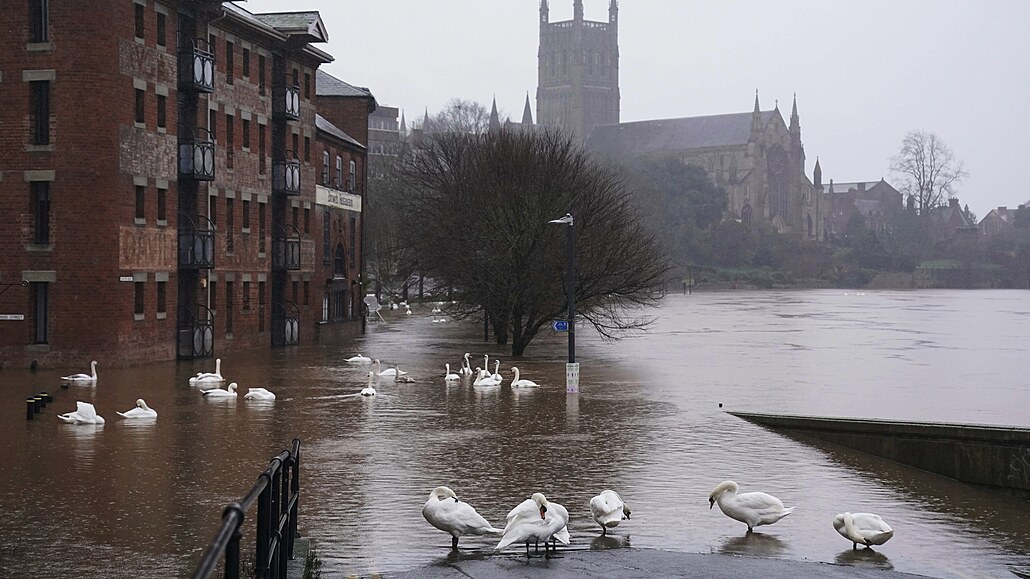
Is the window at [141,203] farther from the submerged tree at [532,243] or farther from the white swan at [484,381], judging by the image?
the submerged tree at [532,243]

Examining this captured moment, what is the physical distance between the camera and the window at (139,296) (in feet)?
128

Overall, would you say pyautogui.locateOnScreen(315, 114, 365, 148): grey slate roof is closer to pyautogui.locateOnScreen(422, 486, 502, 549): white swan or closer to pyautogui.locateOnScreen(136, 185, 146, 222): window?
pyautogui.locateOnScreen(136, 185, 146, 222): window

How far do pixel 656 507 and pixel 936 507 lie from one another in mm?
4103

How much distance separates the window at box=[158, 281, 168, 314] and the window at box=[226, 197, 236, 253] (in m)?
6.10

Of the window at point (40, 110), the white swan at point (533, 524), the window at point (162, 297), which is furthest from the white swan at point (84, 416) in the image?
the window at point (162, 297)

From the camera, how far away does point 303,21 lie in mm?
53625

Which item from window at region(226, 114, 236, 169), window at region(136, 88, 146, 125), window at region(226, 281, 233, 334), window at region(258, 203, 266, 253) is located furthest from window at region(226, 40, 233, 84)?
window at region(136, 88, 146, 125)

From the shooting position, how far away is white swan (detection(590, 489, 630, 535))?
14281 millimetres

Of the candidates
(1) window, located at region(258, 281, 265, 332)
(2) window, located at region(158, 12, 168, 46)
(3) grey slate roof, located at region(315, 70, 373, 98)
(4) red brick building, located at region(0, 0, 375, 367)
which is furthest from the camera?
(3) grey slate roof, located at region(315, 70, 373, 98)

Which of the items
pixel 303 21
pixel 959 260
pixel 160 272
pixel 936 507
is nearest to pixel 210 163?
pixel 160 272

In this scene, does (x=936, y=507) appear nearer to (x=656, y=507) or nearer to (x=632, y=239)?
(x=656, y=507)

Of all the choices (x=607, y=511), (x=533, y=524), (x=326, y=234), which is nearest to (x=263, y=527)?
(x=533, y=524)

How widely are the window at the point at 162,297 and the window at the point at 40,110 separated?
6000 mm

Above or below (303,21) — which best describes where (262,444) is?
below
